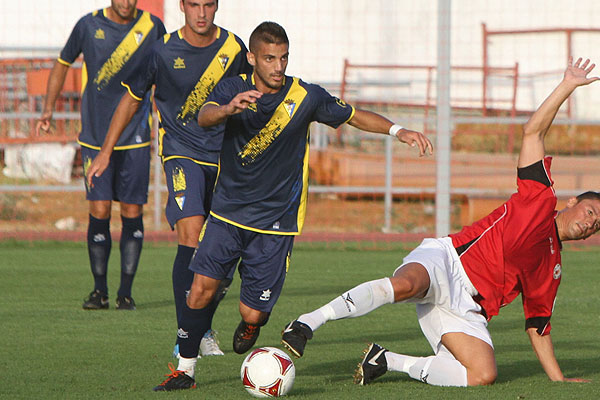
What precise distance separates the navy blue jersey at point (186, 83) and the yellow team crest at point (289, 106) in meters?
1.24

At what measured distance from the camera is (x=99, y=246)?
843 cm

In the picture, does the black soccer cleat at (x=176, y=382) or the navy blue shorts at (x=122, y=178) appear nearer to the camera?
the black soccer cleat at (x=176, y=382)

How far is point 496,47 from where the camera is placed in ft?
67.2

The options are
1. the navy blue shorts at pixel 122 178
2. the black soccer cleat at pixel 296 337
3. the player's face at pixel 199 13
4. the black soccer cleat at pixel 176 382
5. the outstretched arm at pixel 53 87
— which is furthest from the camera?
the outstretched arm at pixel 53 87

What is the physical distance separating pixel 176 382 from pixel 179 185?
170 cm

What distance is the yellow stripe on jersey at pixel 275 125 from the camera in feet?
18.5

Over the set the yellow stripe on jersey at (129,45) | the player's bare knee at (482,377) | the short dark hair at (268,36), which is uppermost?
the yellow stripe on jersey at (129,45)

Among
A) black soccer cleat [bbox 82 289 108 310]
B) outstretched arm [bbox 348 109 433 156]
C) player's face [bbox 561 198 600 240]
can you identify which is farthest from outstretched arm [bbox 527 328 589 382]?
black soccer cleat [bbox 82 289 108 310]

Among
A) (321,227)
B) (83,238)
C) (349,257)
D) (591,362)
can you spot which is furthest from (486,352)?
(321,227)

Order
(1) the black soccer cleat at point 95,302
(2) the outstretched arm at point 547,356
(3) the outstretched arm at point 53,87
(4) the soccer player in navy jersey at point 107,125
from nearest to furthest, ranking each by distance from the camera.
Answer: (2) the outstretched arm at point 547,356, (1) the black soccer cleat at point 95,302, (4) the soccer player in navy jersey at point 107,125, (3) the outstretched arm at point 53,87

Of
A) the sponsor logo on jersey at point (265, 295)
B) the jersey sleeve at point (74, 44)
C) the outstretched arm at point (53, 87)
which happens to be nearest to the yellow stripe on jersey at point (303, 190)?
the sponsor logo on jersey at point (265, 295)

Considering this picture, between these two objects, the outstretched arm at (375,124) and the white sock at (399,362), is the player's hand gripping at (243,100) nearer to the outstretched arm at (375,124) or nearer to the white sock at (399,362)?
the outstretched arm at (375,124)

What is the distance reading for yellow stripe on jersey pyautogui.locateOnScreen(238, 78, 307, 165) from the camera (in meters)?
5.65

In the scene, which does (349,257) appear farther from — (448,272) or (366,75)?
(366,75)
